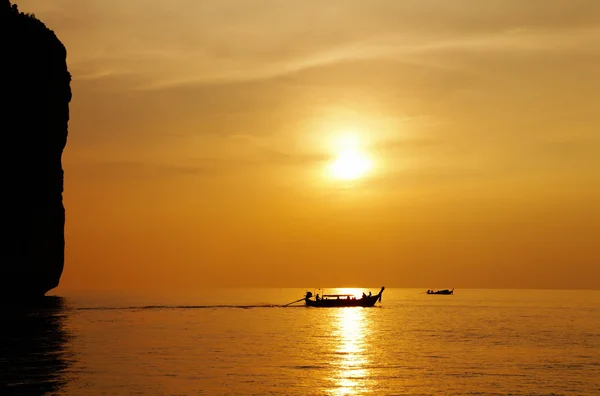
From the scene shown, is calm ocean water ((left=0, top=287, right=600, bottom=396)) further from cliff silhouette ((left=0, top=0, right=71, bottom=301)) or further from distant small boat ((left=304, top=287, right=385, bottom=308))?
distant small boat ((left=304, top=287, right=385, bottom=308))

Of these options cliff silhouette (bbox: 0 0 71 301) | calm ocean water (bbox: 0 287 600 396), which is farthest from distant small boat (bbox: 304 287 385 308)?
cliff silhouette (bbox: 0 0 71 301)

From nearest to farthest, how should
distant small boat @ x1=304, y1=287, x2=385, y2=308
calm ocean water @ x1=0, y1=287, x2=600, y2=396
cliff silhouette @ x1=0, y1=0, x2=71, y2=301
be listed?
calm ocean water @ x1=0, y1=287, x2=600, y2=396
cliff silhouette @ x1=0, y1=0, x2=71, y2=301
distant small boat @ x1=304, y1=287, x2=385, y2=308

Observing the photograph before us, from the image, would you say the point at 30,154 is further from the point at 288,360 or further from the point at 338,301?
the point at 288,360

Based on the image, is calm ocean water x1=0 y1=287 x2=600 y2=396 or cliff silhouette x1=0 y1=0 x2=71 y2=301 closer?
calm ocean water x1=0 y1=287 x2=600 y2=396

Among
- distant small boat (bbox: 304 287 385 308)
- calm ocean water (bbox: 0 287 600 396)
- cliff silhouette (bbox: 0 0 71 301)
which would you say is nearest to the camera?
calm ocean water (bbox: 0 287 600 396)

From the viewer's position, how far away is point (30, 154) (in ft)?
407

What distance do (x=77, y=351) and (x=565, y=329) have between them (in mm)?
76499

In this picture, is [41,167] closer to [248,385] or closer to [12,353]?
[12,353]

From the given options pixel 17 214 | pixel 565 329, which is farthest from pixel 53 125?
pixel 565 329

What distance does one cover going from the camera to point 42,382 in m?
45.2

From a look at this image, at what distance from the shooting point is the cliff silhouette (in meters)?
117

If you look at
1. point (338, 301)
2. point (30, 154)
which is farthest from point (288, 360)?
point (338, 301)

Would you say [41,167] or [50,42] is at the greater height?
[50,42]

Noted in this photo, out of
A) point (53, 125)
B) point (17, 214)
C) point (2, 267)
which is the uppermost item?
point (53, 125)
